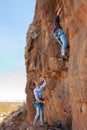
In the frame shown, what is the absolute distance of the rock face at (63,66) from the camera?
14.3 meters

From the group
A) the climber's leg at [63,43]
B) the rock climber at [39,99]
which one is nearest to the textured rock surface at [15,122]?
the rock climber at [39,99]

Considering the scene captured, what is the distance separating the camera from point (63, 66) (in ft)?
58.6

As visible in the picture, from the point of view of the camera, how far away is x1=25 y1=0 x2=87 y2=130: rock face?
46.9 ft

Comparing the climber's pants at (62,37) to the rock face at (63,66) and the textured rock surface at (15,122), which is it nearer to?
the rock face at (63,66)

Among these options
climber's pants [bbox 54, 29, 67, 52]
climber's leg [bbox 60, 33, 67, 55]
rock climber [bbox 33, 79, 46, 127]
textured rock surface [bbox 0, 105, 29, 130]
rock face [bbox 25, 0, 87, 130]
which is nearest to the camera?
rock face [bbox 25, 0, 87, 130]

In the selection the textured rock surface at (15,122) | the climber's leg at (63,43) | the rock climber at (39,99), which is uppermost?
the climber's leg at (63,43)

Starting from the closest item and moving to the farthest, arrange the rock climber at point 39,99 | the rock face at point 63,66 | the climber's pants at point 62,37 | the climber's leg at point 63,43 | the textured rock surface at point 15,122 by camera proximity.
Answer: the rock face at point 63,66
the climber's leg at point 63,43
the climber's pants at point 62,37
the rock climber at point 39,99
the textured rock surface at point 15,122

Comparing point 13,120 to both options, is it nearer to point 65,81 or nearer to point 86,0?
point 65,81

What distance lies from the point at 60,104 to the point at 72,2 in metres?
7.28

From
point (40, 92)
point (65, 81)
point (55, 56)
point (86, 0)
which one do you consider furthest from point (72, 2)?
point (40, 92)

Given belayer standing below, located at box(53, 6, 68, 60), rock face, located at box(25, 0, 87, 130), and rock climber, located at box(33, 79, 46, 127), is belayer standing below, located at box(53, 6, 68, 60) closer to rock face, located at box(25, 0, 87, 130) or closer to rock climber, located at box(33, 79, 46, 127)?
rock face, located at box(25, 0, 87, 130)

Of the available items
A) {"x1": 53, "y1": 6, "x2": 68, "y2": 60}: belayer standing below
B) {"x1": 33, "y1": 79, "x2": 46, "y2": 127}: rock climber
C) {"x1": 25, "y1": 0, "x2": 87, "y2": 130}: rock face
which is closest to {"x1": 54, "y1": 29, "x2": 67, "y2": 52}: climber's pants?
{"x1": 53, "y1": 6, "x2": 68, "y2": 60}: belayer standing below

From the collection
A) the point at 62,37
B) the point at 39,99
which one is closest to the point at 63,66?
the point at 62,37

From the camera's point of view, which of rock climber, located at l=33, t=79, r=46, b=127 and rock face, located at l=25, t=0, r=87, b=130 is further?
rock climber, located at l=33, t=79, r=46, b=127
